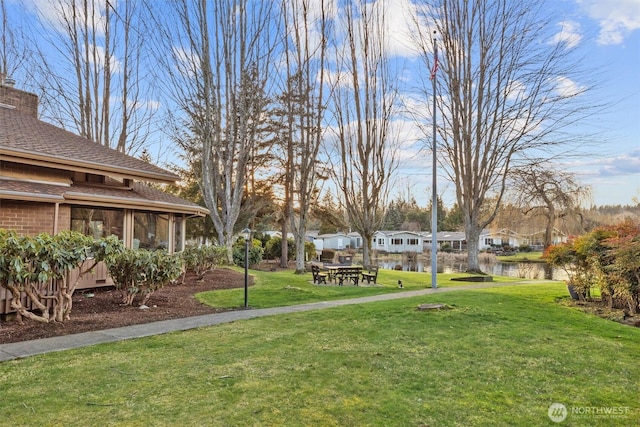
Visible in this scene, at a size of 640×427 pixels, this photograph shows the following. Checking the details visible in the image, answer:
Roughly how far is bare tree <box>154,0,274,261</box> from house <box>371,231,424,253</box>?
41.1 m

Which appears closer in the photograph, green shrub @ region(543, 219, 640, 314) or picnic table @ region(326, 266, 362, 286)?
green shrub @ region(543, 219, 640, 314)

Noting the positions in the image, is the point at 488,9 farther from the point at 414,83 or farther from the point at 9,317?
the point at 9,317

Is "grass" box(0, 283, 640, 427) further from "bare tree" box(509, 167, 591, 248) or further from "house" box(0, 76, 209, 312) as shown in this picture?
"bare tree" box(509, 167, 591, 248)

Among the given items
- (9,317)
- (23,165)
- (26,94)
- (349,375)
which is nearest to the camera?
(349,375)

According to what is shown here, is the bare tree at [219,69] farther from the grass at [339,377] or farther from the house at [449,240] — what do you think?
the house at [449,240]

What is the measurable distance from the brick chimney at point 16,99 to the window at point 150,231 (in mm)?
6695

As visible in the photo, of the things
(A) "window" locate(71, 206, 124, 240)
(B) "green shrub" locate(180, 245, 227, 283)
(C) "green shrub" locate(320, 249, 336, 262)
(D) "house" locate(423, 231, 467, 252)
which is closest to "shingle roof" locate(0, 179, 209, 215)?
(A) "window" locate(71, 206, 124, 240)

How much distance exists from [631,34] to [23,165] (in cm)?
1824

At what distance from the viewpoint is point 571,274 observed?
11.5 metres

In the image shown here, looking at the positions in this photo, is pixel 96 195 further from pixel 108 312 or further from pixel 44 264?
pixel 44 264

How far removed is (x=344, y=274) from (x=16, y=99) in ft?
46.3

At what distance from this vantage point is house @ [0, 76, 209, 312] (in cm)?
978

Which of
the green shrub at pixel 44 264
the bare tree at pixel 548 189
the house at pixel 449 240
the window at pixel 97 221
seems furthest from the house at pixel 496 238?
the green shrub at pixel 44 264

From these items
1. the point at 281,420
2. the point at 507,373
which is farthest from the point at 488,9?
the point at 281,420
